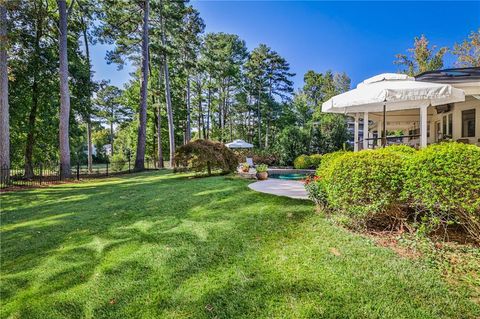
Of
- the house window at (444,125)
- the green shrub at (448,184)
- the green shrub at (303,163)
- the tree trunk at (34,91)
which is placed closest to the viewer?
the green shrub at (448,184)

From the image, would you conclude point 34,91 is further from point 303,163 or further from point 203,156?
point 303,163

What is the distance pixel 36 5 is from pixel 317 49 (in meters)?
17.1

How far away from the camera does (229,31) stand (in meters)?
28.0

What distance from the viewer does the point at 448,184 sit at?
10.2ft

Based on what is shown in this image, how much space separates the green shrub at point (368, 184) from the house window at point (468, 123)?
673cm

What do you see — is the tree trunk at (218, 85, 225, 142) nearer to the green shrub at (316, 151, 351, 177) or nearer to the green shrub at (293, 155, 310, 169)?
the green shrub at (293, 155, 310, 169)

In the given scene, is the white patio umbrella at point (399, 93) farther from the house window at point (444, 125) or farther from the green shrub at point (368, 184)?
the house window at point (444, 125)

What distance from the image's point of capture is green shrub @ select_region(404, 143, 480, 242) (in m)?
3.01

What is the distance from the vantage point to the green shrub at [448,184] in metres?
3.01

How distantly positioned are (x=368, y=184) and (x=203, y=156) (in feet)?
24.9

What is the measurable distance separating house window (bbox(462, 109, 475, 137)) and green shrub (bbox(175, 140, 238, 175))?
28.0ft

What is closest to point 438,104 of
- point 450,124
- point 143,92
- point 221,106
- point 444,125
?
point 450,124

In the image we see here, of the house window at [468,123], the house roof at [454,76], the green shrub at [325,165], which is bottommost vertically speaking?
the green shrub at [325,165]

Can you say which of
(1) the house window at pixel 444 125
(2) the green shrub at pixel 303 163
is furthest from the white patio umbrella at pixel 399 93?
(2) the green shrub at pixel 303 163
